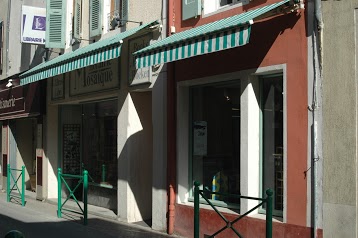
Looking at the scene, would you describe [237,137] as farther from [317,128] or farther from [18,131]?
[18,131]

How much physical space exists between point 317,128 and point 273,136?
115cm

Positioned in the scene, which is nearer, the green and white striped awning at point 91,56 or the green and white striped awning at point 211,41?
the green and white striped awning at point 211,41

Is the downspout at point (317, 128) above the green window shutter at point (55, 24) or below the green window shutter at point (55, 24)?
below

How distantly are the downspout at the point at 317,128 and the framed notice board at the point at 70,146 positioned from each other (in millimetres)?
8911

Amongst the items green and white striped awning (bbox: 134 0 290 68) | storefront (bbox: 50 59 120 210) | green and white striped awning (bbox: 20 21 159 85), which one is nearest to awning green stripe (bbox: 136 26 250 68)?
green and white striped awning (bbox: 134 0 290 68)

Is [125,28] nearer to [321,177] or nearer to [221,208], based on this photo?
[221,208]

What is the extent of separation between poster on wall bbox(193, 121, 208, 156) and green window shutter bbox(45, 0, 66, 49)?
5.78 m

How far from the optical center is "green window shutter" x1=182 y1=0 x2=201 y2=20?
842 cm

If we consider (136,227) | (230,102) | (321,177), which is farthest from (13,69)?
(321,177)

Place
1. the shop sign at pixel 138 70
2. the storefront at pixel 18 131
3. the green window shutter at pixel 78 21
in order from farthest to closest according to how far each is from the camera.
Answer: the storefront at pixel 18 131, the green window shutter at pixel 78 21, the shop sign at pixel 138 70

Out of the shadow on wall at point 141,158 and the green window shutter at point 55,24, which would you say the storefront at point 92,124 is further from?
the green window shutter at point 55,24

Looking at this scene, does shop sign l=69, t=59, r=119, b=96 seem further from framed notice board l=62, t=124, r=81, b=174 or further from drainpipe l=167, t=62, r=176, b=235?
drainpipe l=167, t=62, r=176, b=235

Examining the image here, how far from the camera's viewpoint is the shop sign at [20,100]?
1442cm

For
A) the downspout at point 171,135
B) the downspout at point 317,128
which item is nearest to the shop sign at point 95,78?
the downspout at point 171,135
